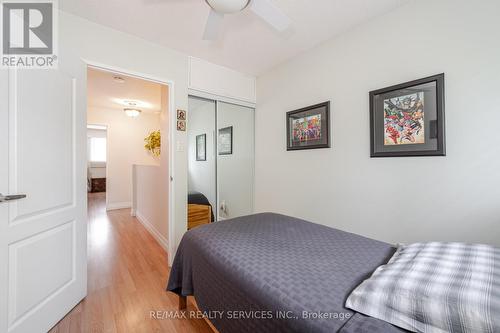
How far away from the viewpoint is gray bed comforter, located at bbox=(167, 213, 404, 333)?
72cm


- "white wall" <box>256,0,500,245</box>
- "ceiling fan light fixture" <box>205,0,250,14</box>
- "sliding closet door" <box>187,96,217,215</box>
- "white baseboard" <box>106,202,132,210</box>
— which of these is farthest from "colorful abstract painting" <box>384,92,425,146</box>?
"white baseboard" <box>106,202,132,210</box>

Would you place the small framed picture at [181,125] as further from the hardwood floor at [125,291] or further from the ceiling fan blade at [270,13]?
the hardwood floor at [125,291]

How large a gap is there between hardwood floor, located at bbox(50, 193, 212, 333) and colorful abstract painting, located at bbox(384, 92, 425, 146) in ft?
6.65

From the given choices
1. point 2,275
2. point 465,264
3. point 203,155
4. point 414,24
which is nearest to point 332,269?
point 465,264

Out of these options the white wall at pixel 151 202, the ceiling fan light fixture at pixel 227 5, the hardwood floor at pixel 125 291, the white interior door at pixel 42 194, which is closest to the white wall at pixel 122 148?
the white wall at pixel 151 202

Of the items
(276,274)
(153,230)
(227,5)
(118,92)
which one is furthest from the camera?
(118,92)

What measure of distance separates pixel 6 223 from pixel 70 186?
491 mm

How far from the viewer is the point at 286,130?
2664 millimetres

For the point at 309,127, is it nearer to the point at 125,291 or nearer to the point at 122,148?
the point at 125,291

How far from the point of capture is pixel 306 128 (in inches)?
95.3

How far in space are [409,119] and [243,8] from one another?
4.83 feet

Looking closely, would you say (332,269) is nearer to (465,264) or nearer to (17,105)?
(465,264)

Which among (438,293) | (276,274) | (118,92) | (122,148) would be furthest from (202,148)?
(122,148)

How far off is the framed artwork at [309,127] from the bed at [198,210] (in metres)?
1.29
